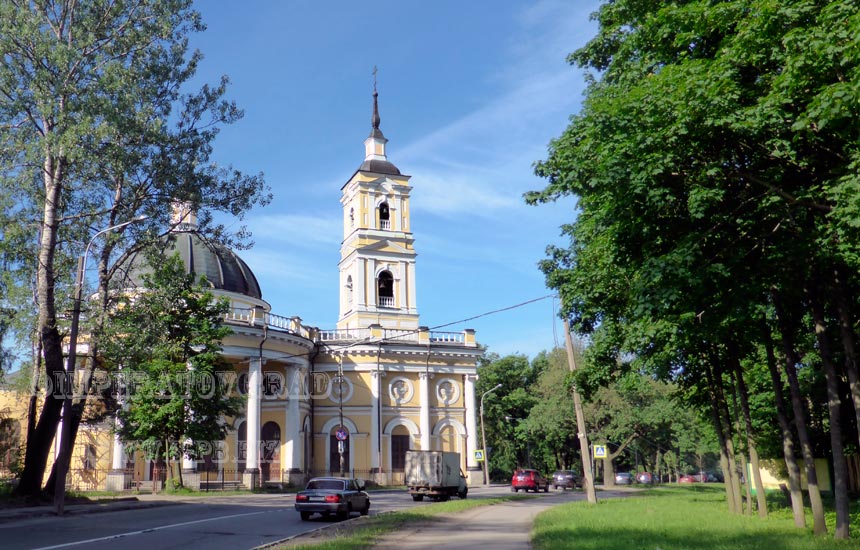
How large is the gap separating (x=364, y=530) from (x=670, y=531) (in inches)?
270

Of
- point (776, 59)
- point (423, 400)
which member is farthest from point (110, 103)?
point (423, 400)

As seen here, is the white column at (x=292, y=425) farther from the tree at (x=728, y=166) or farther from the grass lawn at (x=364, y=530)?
the tree at (x=728, y=166)

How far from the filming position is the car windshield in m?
22.9

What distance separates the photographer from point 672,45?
1416cm

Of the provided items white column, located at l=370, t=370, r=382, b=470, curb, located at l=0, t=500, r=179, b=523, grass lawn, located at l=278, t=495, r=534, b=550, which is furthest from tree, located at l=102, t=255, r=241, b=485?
white column, located at l=370, t=370, r=382, b=470

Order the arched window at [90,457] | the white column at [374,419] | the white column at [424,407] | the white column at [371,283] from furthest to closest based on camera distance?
the white column at [371,283] → the white column at [424,407] → the white column at [374,419] → the arched window at [90,457]

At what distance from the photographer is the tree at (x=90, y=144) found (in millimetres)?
23312

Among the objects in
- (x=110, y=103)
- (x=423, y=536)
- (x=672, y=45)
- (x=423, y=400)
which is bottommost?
(x=423, y=536)

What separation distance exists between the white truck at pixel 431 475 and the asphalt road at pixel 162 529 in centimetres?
892

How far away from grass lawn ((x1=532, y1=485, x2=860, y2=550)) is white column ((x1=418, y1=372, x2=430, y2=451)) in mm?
31267

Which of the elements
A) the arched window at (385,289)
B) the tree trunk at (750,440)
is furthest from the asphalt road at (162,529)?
the arched window at (385,289)

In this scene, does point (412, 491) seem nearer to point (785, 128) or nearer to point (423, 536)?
point (423, 536)

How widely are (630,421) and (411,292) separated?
1843 centimetres

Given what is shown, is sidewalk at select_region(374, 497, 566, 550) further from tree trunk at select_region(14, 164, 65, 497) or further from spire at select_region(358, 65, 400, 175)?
spire at select_region(358, 65, 400, 175)
